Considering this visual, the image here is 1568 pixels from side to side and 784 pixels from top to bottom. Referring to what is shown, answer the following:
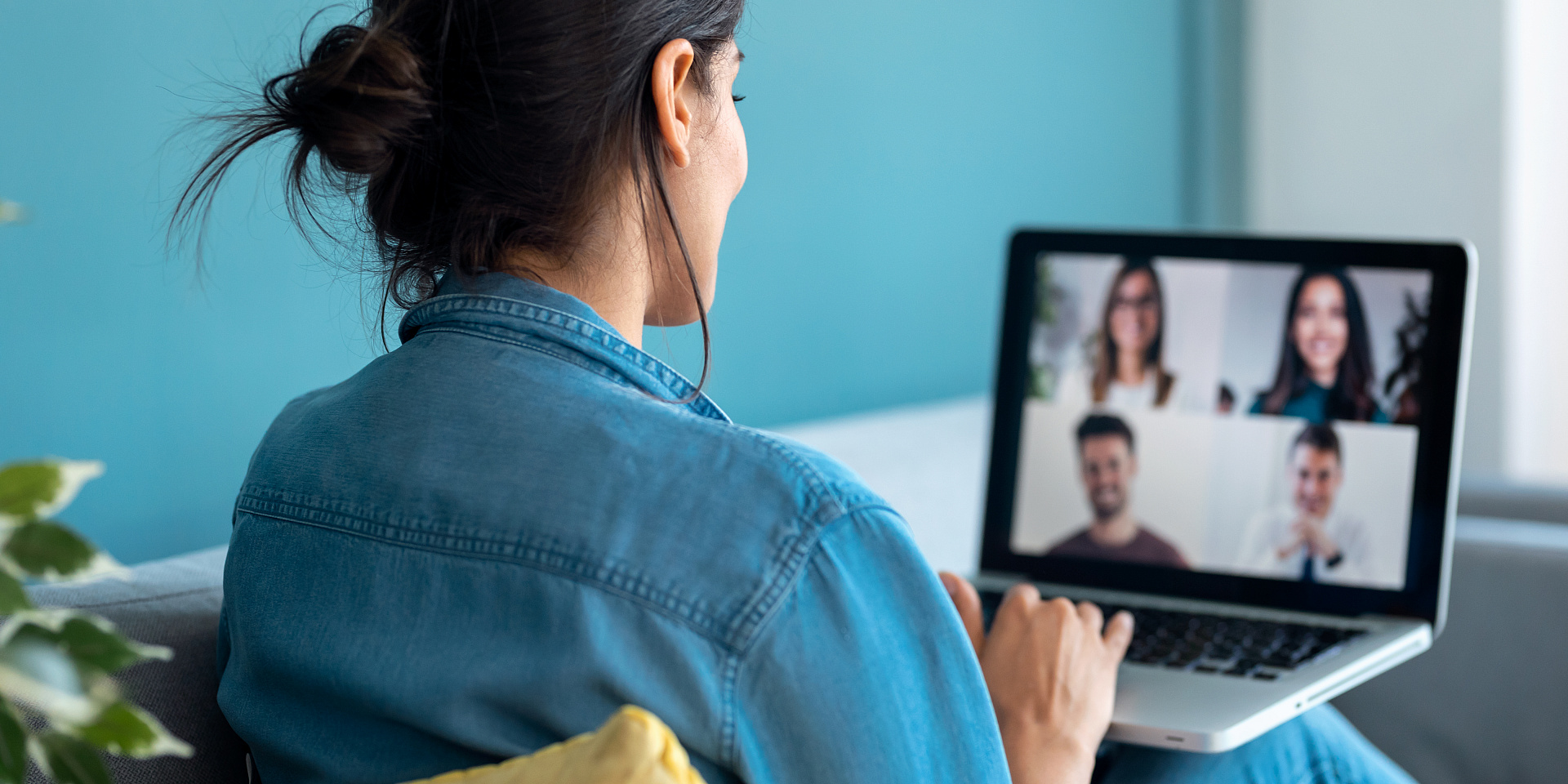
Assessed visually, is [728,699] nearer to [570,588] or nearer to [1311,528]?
[570,588]

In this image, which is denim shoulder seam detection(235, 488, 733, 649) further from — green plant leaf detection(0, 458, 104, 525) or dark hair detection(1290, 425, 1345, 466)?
dark hair detection(1290, 425, 1345, 466)

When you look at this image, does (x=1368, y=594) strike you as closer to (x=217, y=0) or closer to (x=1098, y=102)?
(x=217, y=0)

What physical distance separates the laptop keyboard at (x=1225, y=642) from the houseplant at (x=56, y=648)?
853mm

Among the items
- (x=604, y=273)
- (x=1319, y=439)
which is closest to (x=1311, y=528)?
(x=1319, y=439)

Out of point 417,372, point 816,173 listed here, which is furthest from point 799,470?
point 816,173

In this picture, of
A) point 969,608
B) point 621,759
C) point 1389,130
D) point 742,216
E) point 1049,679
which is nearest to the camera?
point 621,759

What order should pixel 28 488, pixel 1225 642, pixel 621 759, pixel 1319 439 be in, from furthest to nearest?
pixel 1319 439 → pixel 1225 642 → pixel 621 759 → pixel 28 488

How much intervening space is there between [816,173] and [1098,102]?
883mm

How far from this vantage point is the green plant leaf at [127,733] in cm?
34

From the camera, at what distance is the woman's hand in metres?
0.79

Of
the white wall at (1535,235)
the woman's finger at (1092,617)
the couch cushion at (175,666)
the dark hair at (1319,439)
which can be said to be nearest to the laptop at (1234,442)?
the dark hair at (1319,439)

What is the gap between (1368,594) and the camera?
1.13 m

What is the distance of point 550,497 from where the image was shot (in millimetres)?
562

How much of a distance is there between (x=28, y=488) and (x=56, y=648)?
0.05m
